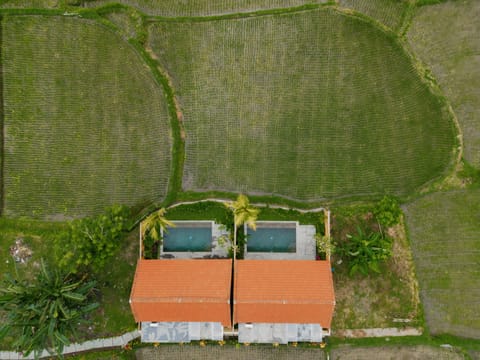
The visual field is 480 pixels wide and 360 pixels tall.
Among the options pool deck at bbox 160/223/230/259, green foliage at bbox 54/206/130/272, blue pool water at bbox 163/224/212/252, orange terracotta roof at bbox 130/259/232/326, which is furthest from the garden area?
orange terracotta roof at bbox 130/259/232/326

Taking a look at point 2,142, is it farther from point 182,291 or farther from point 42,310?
→ point 182,291

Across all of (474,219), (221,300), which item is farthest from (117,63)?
(474,219)

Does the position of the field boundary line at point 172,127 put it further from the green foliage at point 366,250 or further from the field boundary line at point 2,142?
the green foliage at point 366,250

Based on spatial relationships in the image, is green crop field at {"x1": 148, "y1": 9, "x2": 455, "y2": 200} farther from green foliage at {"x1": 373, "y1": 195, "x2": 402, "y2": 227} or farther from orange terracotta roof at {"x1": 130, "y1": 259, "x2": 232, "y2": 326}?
orange terracotta roof at {"x1": 130, "y1": 259, "x2": 232, "y2": 326}

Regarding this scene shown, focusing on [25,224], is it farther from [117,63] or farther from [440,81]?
[440,81]

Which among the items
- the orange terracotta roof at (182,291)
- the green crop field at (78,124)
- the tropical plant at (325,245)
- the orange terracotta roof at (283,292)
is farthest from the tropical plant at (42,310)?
the tropical plant at (325,245)

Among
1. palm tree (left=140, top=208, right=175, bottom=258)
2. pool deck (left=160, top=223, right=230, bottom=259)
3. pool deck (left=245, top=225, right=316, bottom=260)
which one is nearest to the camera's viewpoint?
palm tree (left=140, top=208, right=175, bottom=258)

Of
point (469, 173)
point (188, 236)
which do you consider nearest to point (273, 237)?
point (188, 236)
